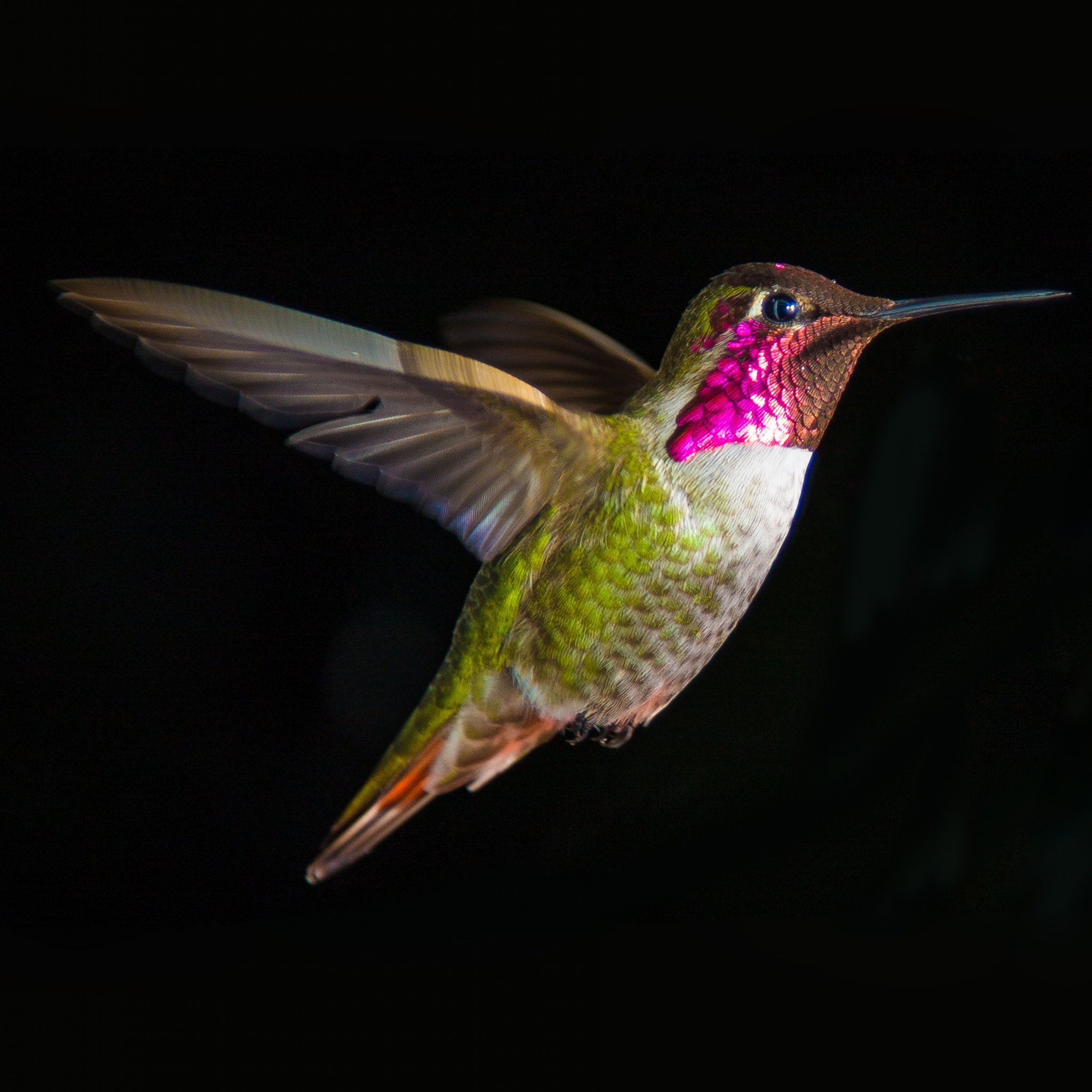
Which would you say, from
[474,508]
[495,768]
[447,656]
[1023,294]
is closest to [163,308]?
[474,508]

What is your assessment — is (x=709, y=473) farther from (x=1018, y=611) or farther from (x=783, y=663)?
(x=1018, y=611)

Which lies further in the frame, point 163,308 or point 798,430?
point 798,430

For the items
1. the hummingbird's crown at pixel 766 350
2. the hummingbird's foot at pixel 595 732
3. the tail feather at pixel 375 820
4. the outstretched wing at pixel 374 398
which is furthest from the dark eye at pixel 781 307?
the tail feather at pixel 375 820

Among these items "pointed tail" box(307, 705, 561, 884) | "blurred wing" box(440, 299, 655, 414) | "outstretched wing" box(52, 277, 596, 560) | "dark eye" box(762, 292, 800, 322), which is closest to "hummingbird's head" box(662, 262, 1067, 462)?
"dark eye" box(762, 292, 800, 322)

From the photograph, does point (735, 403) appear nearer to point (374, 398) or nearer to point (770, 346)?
point (770, 346)

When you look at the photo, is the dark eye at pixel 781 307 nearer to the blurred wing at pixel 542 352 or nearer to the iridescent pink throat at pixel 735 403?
the iridescent pink throat at pixel 735 403
